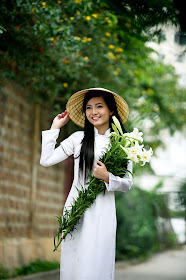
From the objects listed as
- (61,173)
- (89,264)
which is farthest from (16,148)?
(89,264)

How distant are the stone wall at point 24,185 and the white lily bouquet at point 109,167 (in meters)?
2.84

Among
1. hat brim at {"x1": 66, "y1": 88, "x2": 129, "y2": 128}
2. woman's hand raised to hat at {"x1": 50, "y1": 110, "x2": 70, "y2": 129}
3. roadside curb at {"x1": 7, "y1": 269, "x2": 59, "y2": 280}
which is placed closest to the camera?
woman's hand raised to hat at {"x1": 50, "y1": 110, "x2": 70, "y2": 129}

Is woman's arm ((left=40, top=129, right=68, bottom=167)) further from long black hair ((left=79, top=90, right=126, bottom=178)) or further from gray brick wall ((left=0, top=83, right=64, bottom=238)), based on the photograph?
gray brick wall ((left=0, top=83, right=64, bottom=238))

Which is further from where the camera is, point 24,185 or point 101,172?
point 24,185

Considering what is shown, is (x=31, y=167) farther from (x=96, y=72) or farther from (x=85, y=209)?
(x=85, y=209)

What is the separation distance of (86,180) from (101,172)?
248 mm

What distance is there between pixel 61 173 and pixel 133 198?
13.6ft

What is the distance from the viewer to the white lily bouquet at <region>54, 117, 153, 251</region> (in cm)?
290

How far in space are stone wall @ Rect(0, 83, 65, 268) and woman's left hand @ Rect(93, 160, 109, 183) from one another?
3097 mm

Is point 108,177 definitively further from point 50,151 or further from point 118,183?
point 50,151

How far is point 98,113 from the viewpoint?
3.26 meters

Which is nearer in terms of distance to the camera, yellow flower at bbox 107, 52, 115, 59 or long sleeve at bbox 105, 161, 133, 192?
long sleeve at bbox 105, 161, 133, 192

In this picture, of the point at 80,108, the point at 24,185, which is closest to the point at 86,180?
the point at 80,108

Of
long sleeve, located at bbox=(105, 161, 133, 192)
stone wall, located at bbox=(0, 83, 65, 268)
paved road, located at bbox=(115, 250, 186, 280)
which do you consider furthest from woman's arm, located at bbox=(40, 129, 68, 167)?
paved road, located at bbox=(115, 250, 186, 280)
